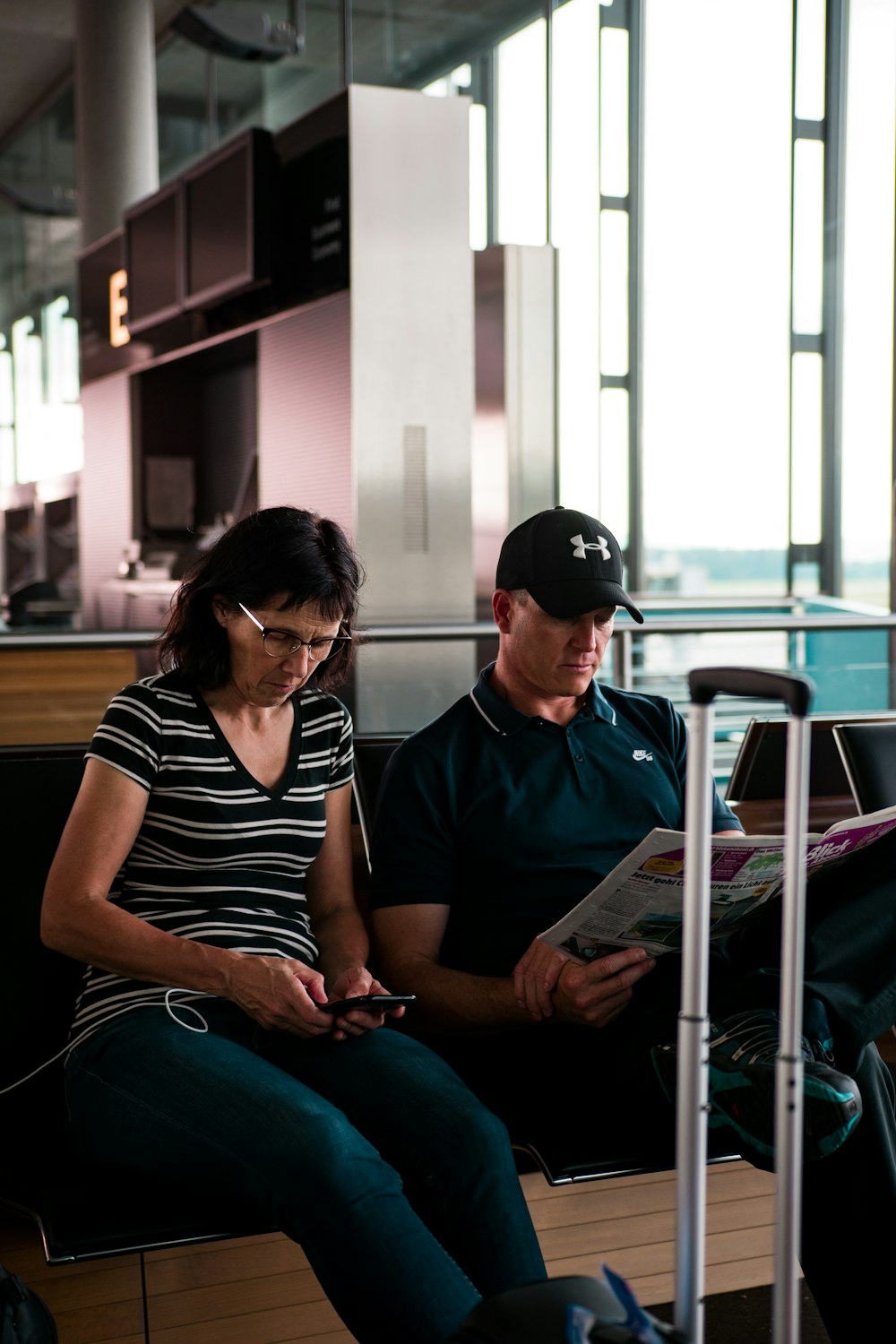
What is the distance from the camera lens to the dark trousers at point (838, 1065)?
5.35ft

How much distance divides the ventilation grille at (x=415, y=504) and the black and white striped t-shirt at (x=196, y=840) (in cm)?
303

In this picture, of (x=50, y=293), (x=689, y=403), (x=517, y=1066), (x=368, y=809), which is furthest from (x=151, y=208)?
(x=50, y=293)

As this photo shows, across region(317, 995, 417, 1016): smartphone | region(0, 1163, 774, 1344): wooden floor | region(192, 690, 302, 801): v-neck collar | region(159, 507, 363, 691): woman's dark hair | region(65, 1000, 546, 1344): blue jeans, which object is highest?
region(159, 507, 363, 691): woman's dark hair

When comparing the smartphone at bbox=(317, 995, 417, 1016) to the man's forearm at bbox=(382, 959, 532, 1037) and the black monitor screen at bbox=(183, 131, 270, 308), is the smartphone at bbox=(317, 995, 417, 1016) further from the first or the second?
the black monitor screen at bbox=(183, 131, 270, 308)

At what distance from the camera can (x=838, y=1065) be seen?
1.67 metres

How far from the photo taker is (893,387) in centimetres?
593

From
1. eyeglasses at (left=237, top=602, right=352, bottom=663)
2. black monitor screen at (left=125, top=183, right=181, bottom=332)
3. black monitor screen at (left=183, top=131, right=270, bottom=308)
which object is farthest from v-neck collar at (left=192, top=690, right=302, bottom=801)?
black monitor screen at (left=125, top=183, right=181, bottom=332)

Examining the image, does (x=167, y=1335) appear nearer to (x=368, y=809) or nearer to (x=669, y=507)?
(x=368, y=809)

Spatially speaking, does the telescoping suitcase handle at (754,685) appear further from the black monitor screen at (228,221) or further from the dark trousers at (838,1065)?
the black monitor screen at (228,221)

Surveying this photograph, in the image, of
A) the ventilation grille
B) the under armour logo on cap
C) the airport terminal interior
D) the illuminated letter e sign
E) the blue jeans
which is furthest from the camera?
the illuminated letter e sign

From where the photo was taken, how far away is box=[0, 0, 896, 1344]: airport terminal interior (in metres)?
3.10

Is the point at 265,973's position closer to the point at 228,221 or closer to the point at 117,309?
the point at 228,221

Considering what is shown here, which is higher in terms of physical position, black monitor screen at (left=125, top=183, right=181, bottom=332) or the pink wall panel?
black monitor screen at (left=125, top=183, right=181, bottom=332)

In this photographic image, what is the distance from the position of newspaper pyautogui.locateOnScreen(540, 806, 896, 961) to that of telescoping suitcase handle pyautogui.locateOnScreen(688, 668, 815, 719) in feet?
1.29
